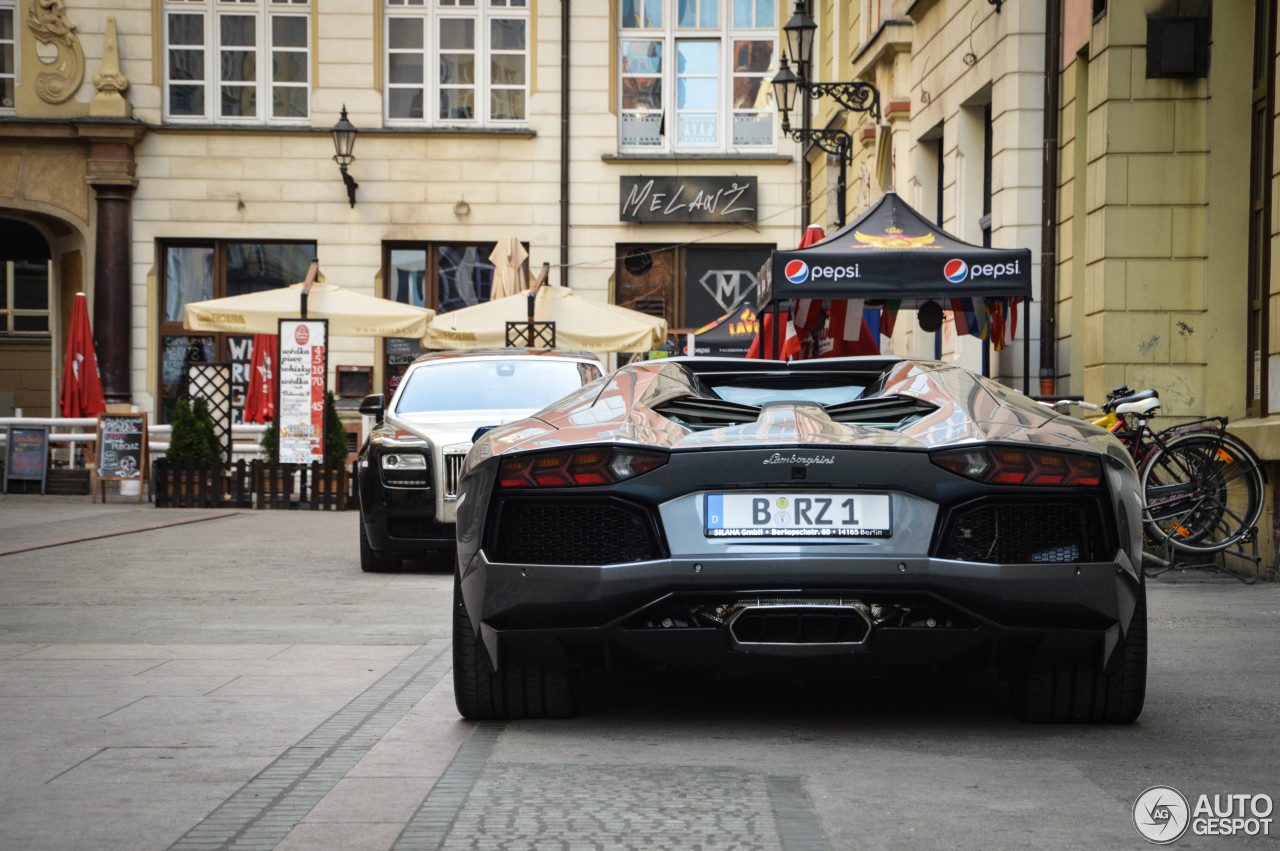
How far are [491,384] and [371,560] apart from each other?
174cm

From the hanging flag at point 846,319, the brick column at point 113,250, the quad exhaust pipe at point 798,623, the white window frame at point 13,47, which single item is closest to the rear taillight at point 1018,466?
the quad exhaust pipe at point 798,623

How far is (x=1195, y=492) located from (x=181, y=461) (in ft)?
40.4

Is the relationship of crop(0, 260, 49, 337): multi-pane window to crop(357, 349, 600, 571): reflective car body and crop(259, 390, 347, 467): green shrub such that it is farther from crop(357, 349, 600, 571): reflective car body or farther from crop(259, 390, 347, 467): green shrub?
crop(357, 349, 600, 571): reflective car body

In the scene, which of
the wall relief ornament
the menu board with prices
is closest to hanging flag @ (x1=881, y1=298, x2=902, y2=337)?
the menu board with prices

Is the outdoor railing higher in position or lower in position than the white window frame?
lower

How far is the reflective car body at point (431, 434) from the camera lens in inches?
420

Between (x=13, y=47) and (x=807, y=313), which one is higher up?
(x=13, y=47)

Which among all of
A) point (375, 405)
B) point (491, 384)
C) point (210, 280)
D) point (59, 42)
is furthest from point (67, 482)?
point (491, 384)

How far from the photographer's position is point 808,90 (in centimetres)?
1691

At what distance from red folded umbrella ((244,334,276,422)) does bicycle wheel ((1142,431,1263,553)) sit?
1391 centimetres

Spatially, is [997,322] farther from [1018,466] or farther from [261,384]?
[261,384]

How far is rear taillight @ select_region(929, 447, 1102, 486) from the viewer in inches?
175

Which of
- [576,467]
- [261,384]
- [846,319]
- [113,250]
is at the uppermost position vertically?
[113,250]

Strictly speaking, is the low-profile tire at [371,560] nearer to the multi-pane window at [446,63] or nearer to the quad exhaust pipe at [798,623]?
the quad exhaust pipe at [798,623]
